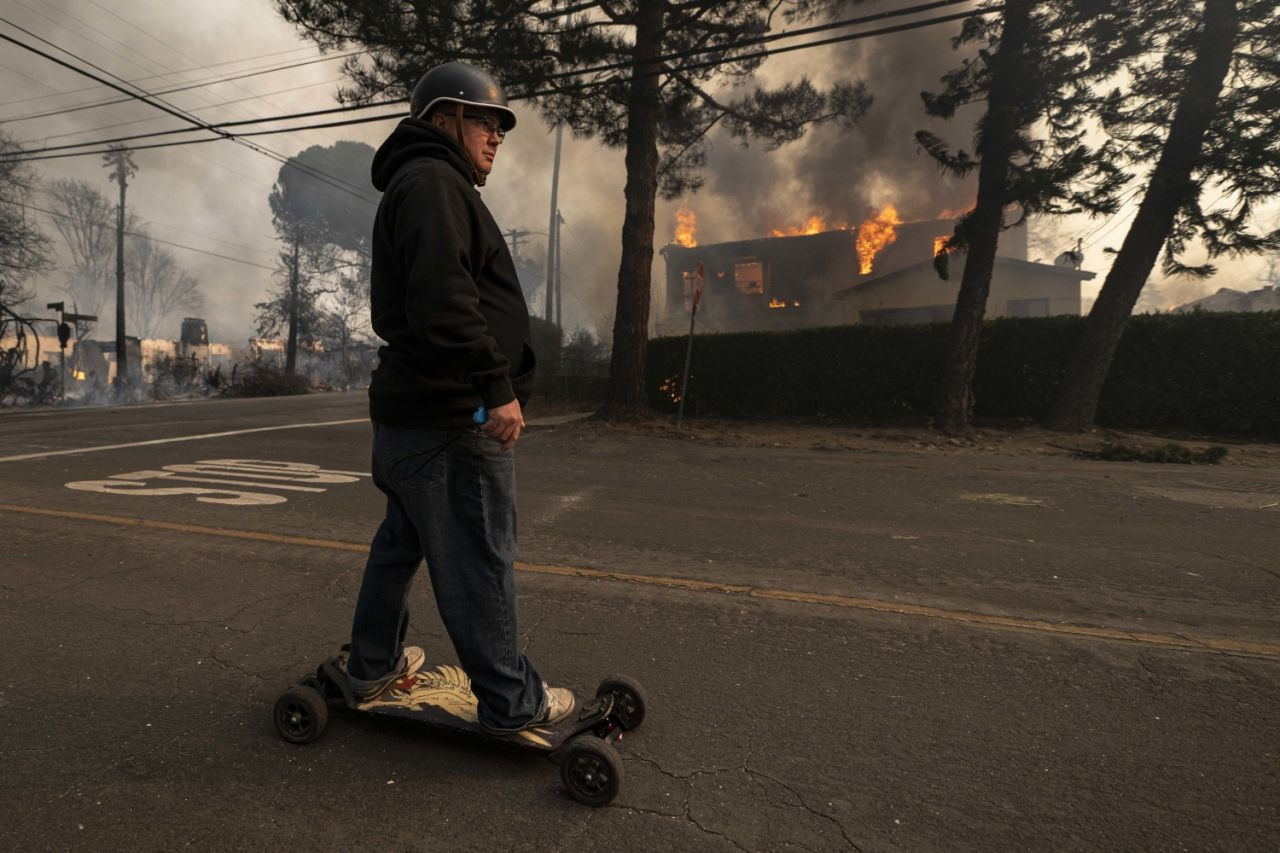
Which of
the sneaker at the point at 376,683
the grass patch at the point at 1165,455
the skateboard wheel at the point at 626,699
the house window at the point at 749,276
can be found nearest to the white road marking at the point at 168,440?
the sneaker at the point at 376,683

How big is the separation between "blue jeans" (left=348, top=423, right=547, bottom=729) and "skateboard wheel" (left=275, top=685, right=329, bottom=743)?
0.53m

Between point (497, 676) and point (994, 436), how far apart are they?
37.8ft

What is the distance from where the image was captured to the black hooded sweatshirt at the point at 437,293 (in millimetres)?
1730

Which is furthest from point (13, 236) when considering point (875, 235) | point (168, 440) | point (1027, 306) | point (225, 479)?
point (875, 235)

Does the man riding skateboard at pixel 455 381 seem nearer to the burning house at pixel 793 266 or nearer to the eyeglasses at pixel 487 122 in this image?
the eyeglasses at pixel 487 122

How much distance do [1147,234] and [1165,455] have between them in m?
4.98

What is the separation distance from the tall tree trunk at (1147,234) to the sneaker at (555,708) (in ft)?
40.2

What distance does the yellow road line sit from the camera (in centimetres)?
286

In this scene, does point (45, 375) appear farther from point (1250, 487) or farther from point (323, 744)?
point (1250, 487)

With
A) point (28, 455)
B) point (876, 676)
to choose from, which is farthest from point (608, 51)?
point (876, 676)

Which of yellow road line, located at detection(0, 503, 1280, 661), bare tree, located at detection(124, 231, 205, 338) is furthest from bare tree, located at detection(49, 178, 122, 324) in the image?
yellow road line, located at detection(0, 503, 1280, 661)

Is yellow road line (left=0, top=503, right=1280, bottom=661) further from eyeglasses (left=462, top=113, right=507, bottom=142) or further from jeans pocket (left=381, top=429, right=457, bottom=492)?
eyeglasses (left=462, top=113, right=507, bottom=142)

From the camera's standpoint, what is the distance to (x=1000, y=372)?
12.8m

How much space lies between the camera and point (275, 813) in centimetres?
175
